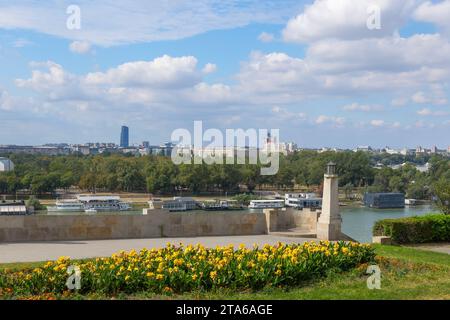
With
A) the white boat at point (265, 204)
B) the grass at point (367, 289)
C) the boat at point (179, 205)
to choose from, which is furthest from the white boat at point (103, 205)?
the grass at point (367, 289)

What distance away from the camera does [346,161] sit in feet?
403

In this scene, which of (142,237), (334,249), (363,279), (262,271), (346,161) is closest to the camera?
(262,271)

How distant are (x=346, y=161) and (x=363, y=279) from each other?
115 m

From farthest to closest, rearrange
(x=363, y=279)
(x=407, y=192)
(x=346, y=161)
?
(x=346, y=161)
(x=407, y=192)
(x=363, y=279)

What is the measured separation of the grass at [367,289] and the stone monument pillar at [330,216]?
472 centimetres

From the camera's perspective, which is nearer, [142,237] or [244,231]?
[142,237]

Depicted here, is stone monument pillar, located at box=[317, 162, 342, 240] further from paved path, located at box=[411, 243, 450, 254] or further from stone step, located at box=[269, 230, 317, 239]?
paved path, located at box=[411, 243, 450, 254]

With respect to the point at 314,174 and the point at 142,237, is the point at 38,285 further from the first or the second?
the point at 314,174

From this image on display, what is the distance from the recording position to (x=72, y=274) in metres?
9.02

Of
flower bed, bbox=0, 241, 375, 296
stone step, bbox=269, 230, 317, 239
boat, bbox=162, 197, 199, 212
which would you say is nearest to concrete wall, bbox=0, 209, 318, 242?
stone step, bbox=269, 230, 317, 239

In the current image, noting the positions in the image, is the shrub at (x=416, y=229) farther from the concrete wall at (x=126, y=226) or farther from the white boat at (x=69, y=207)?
the white boat at (x=69, y=207)

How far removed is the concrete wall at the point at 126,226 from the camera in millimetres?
14961

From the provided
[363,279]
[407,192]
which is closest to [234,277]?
[363,279]

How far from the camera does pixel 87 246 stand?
557 inches
